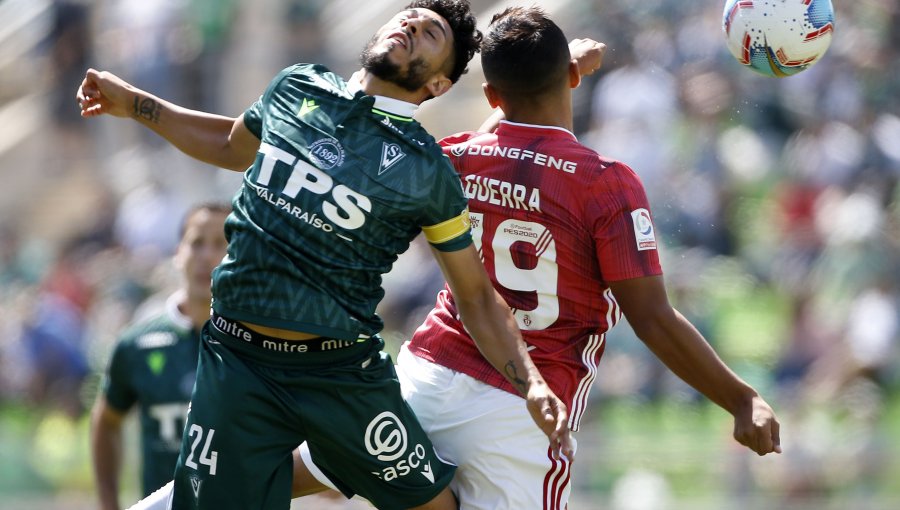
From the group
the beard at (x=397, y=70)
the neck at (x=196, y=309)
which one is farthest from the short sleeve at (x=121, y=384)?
the beard at (x=397, y=70)

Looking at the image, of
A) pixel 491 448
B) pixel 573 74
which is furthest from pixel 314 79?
pixel 491 448

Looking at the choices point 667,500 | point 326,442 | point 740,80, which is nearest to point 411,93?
point 326,442

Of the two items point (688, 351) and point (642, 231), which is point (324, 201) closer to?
point (642, 231)

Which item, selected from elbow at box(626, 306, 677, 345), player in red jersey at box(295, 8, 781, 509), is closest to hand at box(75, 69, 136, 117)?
player in red jersey at box(295, 8, 781, 509)

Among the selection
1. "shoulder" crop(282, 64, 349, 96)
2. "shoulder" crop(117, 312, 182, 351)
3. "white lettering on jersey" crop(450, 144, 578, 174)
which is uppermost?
"shoulder" crop(282, 64, 349, 96)

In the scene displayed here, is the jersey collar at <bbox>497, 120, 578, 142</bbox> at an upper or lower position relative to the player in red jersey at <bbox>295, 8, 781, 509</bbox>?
upper

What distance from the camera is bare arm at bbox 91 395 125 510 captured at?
6.48m

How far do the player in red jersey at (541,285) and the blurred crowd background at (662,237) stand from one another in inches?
199

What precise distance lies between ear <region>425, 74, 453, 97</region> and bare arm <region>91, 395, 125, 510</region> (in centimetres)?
280

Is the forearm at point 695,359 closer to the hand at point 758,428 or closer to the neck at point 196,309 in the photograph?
the hand at point 758,428

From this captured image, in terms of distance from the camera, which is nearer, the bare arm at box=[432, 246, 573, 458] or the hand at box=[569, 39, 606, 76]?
the bare arm at box=[432, 246, 573, 458]

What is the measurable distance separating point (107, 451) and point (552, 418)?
3.17 metres

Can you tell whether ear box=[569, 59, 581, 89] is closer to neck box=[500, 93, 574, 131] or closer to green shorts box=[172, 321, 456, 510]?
neck box=[500, 93, 574, 131]

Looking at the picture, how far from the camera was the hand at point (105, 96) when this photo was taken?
16.5 feet
